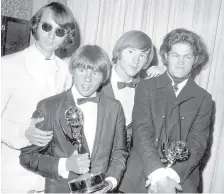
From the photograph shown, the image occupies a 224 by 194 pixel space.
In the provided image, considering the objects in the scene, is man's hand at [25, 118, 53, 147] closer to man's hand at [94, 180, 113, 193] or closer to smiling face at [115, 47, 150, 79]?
man's hand at [94, 180, 113, 193]

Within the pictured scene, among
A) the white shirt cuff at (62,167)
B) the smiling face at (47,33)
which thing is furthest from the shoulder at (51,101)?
the smiling face at (47,33)

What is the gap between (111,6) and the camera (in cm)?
330

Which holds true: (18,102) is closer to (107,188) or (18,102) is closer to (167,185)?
(107,188)

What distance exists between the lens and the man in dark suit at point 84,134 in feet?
5.96

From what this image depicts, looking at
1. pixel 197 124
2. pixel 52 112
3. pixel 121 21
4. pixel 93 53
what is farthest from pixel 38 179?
pixel 121 21

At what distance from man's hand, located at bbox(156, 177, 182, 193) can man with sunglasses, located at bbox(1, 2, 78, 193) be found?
2.84 feet

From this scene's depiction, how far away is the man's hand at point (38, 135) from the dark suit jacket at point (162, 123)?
660 millimetres

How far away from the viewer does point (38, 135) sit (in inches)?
71.0

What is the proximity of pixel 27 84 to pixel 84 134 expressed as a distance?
0.59m

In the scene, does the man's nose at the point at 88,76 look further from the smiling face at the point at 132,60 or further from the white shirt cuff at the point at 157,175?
the white shirt cuff at the point at 157,175

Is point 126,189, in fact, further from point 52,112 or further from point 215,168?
point 215,168

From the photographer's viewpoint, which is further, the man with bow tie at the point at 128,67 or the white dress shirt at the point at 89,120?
the man with bow tie at the point at 128,67

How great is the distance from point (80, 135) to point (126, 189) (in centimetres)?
69

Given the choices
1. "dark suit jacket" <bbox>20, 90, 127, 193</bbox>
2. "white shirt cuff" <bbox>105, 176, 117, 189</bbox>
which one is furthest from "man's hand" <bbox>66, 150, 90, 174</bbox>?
"white shirt cuff" <bbox>105, 176, 117, 189</bbox>
